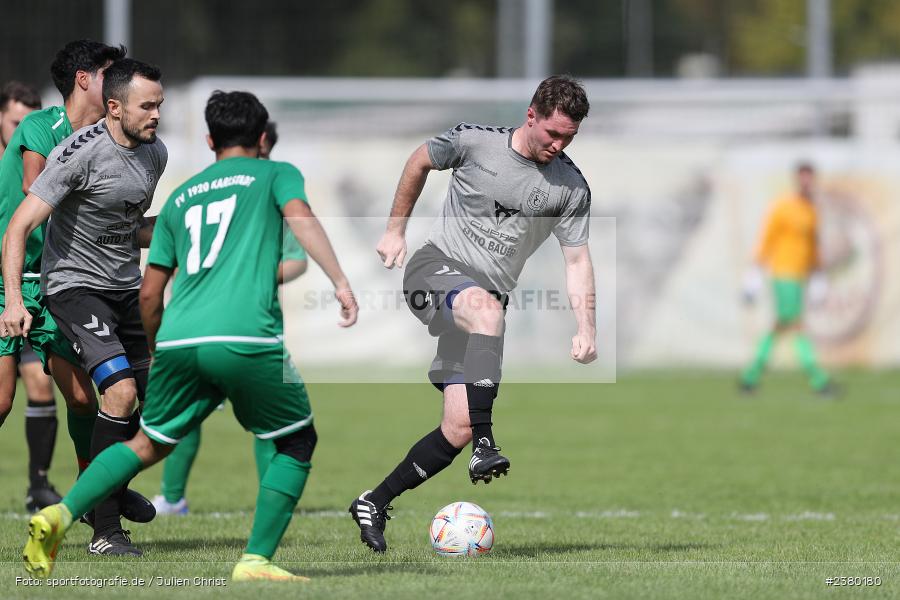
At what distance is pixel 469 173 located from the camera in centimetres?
710

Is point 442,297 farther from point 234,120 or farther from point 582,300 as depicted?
point 234,120

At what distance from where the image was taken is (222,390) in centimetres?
561

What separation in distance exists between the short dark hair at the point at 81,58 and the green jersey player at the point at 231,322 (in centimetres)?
164

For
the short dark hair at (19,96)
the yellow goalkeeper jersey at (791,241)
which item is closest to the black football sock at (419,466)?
the short dark hair at (19,96)

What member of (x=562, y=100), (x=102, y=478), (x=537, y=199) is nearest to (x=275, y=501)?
(x=102, y=478)

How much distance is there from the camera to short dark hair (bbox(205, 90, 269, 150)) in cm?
563

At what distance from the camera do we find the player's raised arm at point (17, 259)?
248 inches

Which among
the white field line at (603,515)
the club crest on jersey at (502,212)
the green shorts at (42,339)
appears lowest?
the white field line at (603,515)

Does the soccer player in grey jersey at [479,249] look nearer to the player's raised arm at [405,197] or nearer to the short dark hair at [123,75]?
the player's raised arm at [405,197]

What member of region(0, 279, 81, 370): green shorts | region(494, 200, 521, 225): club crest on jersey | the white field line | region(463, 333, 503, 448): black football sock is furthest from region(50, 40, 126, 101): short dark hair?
the white field line

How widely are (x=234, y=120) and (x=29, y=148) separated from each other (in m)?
1.78

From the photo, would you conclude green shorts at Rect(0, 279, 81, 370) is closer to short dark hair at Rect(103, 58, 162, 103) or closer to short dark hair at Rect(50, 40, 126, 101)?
short dark hair at Rect(50, 40, 126, 101)

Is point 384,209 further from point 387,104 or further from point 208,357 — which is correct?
point 208,357

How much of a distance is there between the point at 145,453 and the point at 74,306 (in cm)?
134
